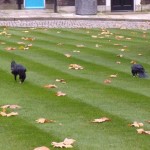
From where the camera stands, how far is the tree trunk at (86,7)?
100 feet

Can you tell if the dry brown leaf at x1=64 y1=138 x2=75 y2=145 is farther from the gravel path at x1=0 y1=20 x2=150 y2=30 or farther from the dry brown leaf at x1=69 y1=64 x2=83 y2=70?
the gravel path at x1=0 y1=20 x2=150 y2=30

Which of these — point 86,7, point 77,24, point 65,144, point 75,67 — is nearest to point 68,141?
point 65,144

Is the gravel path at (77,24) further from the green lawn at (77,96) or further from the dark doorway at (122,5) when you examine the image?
the dark doorway at (122,5)

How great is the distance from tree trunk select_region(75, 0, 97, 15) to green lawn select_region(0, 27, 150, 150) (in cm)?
1304

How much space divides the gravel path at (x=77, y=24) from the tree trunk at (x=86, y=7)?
3157 mm

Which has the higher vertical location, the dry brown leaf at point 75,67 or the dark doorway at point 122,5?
the dark doorway at point 122,5

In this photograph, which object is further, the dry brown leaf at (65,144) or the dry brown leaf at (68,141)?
the dry brown leaf at (68,141)

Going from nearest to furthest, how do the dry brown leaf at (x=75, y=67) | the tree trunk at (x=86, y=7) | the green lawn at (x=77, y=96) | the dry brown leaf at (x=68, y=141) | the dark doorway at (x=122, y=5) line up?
the dry brown leaf at (x=68, y=141) < the green lawn at (x=77, y=96) < the dry brown leaf at (x=75, y=67) < the tree trunk at (x=86, y=7) < the dark doorway at (x=122, y=5)

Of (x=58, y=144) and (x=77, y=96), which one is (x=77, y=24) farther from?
(x=58, y=144)

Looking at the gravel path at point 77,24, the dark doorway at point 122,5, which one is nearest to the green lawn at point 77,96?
the gravel path at point 77,24

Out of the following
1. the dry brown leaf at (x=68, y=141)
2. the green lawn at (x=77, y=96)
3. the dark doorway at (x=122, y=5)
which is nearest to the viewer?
the dry brown leaf at (x=68, y=141)

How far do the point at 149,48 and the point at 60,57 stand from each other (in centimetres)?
313

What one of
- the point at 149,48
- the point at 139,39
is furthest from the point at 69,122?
the point at 139,39

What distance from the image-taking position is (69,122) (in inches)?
315
